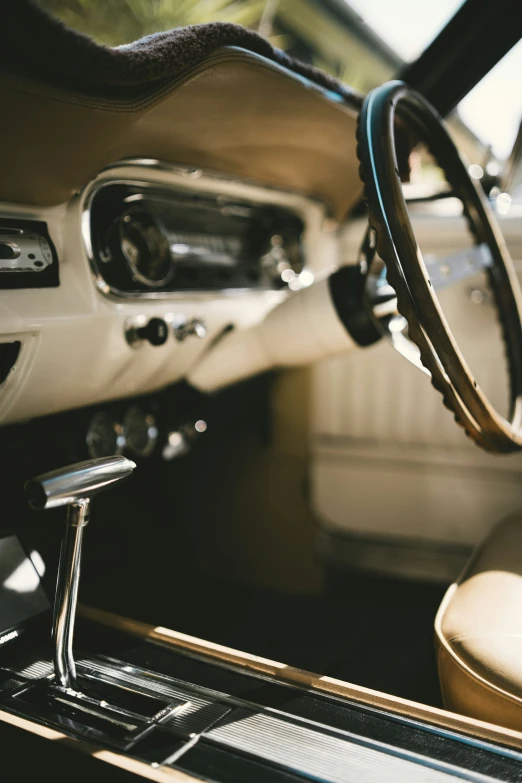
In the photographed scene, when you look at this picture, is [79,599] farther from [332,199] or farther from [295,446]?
[332,199]

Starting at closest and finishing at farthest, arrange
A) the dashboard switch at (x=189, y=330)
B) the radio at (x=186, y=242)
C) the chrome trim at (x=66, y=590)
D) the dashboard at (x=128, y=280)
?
the chrome trim at (x=66, y=590), the dashboard at (x=128, y=280), the radio at (x=186, y=242), the dashboard switch at (x=189, y=330)

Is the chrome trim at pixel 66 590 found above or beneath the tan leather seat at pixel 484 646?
above

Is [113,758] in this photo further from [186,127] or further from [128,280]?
[186,127]

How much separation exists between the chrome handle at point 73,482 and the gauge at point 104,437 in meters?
0.30

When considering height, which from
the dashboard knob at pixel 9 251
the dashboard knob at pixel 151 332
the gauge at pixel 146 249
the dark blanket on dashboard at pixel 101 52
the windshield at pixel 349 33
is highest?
the windshield at pixel 349 33

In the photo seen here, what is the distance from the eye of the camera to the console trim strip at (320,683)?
585 millimetres

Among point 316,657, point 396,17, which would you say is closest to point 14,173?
point 316,657

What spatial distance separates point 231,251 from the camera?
1134 millimetres

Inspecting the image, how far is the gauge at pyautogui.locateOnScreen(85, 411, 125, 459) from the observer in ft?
3.04

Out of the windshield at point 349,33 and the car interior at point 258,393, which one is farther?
the windshield at point 349,33

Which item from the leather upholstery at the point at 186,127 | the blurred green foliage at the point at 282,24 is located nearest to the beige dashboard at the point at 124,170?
the leather upholstery at the point at 186,127

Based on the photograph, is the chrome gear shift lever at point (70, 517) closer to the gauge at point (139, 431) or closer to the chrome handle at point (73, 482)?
the chrome handle at point (73, 482)

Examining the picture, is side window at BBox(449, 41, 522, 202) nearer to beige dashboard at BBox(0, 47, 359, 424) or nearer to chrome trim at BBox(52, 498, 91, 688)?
beige dashboard at BBox(0, 47, 359, 424)

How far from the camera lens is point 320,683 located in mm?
678
